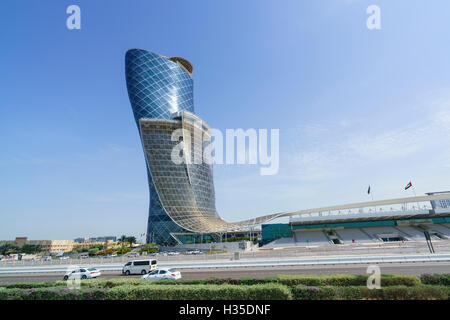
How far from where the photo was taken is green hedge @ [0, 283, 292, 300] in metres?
11.5

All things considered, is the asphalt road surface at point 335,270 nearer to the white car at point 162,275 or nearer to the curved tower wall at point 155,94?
the white car at point 162,275

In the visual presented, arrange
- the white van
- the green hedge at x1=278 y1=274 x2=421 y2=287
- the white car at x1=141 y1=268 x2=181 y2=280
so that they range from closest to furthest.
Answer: the green hedge at x1=278 y1=274 x2=421 y2=287 → the white car at x1=141 y1=268 x2=181 y2=280 → the white van

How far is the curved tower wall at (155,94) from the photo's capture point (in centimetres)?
7162

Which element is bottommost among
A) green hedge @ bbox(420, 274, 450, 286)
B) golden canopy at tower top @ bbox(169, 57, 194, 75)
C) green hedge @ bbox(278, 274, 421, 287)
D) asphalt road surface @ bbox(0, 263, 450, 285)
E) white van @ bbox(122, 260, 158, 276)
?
white van @ bbox(122, 260, 158, 276)

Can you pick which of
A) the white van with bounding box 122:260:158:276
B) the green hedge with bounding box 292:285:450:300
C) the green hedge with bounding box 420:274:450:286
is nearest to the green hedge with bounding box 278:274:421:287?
the green hedge with bounding box 420:274:450:286

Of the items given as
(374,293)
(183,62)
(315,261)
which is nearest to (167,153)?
(183,62)

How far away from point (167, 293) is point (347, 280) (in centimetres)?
1015

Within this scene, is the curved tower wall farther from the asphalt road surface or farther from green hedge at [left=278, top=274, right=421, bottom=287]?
green hedge at [left=278, top=274, right=421, bottom=287]

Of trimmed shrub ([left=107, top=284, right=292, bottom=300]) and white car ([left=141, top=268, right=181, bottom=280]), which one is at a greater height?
trimmed shrub ([left=107, top=284, right=292, bottom=300])

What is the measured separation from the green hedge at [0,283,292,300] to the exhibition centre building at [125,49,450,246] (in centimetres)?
5200

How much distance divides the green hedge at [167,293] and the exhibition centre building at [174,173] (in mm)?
51997

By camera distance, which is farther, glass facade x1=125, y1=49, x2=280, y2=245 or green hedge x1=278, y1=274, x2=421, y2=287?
glass facade x1=125, y1=49, x2=280, y2=245

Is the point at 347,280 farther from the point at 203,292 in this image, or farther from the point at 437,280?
the point at 203,292
